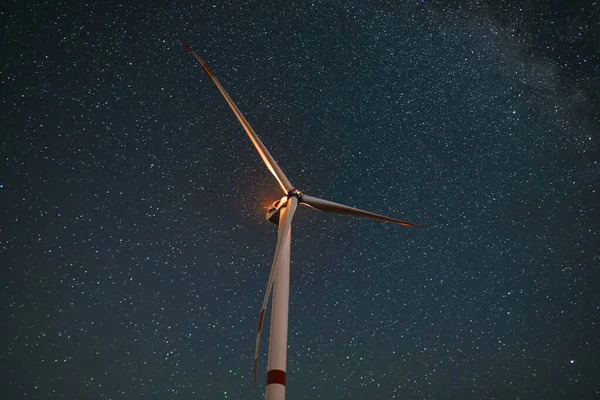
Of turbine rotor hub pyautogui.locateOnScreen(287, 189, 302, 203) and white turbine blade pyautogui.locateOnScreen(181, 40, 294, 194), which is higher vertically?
white turbine blade pyautogui.locateOnScreen(181, 40, 294, 194)

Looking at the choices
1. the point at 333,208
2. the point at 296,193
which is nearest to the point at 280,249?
the point at 296,193

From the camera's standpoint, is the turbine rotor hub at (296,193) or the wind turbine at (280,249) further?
the turbine rotor hub at (296,193)

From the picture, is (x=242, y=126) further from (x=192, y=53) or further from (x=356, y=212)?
(x=356, y=212)

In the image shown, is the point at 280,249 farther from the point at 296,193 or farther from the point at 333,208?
the point at 333,208

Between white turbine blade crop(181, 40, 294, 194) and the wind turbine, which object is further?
white turbine blade crop(181, 40, 294, 194)

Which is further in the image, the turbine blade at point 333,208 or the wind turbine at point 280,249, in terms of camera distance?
the turbine blade at point 333,208

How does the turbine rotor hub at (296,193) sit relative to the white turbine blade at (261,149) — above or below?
below

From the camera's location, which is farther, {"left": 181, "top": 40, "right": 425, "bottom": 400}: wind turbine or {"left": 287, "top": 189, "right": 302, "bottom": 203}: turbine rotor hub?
{"left": 287, "top": 189, "right": 302, "bottom": 203}: turbine rotor hub

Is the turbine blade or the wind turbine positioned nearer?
the wind turbine
